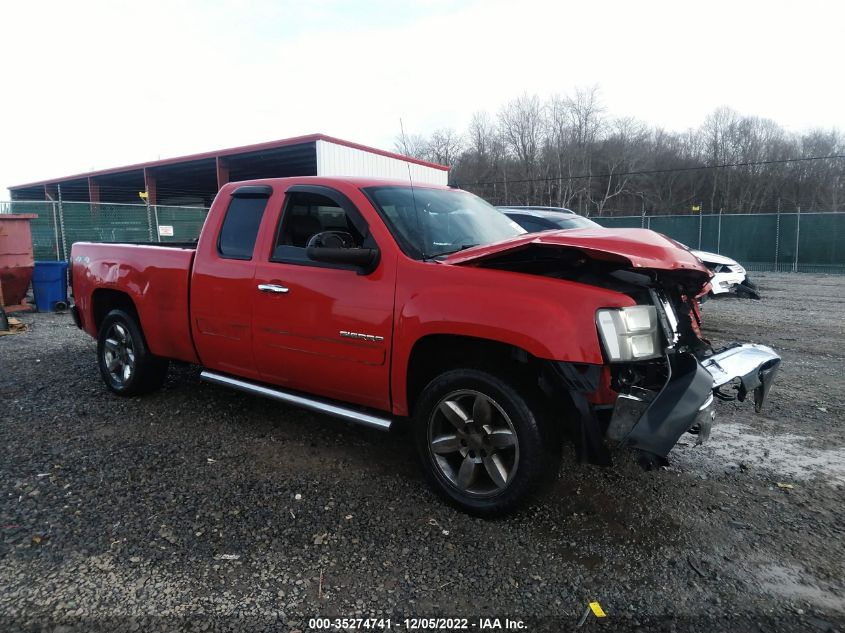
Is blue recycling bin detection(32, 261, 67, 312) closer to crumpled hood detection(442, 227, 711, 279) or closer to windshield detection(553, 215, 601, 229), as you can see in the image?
windshield detection(553, 215, 601, 229)

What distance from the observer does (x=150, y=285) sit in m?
4.92

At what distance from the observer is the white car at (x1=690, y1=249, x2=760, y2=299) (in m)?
10.4

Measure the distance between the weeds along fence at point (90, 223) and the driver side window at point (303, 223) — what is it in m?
10.4

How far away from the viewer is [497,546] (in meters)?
2.98

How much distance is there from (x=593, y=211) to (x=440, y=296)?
211 feet

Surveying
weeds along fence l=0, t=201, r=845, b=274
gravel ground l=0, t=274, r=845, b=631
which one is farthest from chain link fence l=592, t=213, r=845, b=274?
gravel ground l=0, t=274, r=845, b=631

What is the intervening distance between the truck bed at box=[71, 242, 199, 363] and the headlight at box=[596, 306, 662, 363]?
332 centimetres

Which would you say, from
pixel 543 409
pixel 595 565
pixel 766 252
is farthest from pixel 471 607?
pixel 766 252

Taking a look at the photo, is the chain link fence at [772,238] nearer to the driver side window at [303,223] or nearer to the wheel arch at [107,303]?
the driver side window at [303,223]

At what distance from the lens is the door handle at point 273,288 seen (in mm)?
3924

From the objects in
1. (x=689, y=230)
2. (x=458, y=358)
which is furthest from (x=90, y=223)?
(x=689, y=230)

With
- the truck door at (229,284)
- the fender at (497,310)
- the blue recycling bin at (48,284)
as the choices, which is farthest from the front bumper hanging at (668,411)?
the blue recycling bin at (48,284)

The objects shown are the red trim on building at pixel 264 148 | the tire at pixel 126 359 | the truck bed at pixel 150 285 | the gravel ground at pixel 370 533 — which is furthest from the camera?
the red trim on building at pixel 264 148

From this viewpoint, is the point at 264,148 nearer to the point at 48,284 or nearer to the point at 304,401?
the point at 48,284
